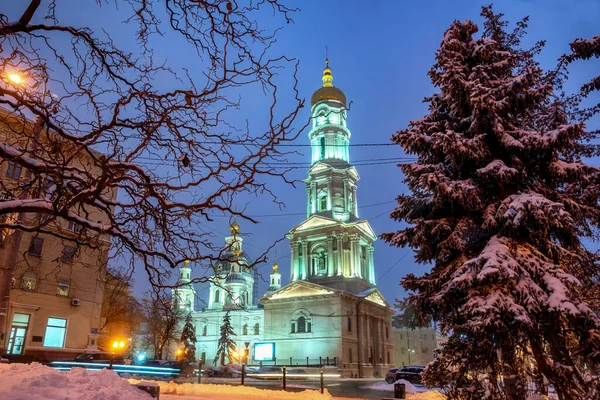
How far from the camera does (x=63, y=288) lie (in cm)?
2767

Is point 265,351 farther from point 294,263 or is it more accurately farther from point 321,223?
point 321,223

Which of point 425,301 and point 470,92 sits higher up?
point 470,92

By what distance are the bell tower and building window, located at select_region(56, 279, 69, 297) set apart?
30077 millimetres

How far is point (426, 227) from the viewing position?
11000 millimetres

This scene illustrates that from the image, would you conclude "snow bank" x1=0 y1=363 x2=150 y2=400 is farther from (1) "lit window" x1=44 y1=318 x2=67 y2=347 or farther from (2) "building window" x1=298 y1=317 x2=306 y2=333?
(2) "building window" x1=298 y1=317 x2=306 y2=333

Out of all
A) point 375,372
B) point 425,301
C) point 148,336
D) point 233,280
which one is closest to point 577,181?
point 425,301

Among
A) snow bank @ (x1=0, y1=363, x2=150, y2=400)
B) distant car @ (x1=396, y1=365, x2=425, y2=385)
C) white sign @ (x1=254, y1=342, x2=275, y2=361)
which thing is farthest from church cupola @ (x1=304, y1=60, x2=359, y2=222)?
snow bank @ (x1=0, y1=363, x2=150, y2=400)

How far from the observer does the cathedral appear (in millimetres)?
48188

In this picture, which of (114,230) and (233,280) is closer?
(114,230)

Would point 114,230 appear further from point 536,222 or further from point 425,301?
point 536,222

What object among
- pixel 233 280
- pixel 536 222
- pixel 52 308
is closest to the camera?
pixel 536 222

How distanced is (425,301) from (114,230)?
7.57 meters

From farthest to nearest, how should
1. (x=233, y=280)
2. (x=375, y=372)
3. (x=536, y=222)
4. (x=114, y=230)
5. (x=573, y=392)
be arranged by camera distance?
1. (x=233, y=280)
2. (x=375, y=372)
3. (x=536, y=222)
4. (x=573, y=392)
5. (x=114, y=230)

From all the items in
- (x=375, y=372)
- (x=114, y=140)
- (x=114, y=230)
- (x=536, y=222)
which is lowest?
(x=375, y=372)
